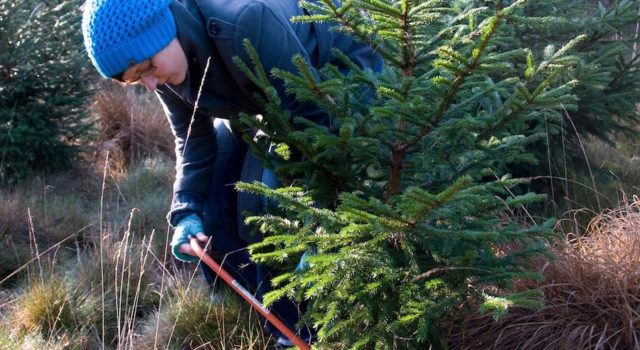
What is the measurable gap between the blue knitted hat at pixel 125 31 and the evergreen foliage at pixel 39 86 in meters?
2.36

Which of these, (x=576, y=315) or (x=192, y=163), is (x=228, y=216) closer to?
(x=192, y=163)

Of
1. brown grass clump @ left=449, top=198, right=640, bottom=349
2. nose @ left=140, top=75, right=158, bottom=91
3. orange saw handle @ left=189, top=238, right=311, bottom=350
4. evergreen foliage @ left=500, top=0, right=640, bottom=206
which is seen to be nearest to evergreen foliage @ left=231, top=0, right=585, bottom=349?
orange saw handle @ left=189, top=238, right=311, bottom=350

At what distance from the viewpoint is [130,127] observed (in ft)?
18.0

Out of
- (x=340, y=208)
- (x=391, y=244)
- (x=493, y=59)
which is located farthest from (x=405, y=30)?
(x=391, y=244)

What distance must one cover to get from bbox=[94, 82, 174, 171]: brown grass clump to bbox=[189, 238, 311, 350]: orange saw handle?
2672 mm

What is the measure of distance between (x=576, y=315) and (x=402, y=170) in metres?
0.88

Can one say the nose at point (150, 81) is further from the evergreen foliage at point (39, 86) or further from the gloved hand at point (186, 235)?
the evergreen foliage at point (39, 86)

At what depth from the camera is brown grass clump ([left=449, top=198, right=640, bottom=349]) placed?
8.04ft

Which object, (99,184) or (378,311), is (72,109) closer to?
(99,184)

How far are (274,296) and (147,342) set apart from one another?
3.45 feet

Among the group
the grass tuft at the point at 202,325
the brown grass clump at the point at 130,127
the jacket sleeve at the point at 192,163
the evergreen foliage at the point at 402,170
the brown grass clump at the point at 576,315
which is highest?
the evergreen foliage at the point at 402,170

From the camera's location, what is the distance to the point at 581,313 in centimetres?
253

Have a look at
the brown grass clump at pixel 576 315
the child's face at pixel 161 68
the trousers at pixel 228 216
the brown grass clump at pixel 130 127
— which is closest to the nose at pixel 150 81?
the child's face at pixel 161 68

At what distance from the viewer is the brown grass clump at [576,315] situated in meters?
2.45
